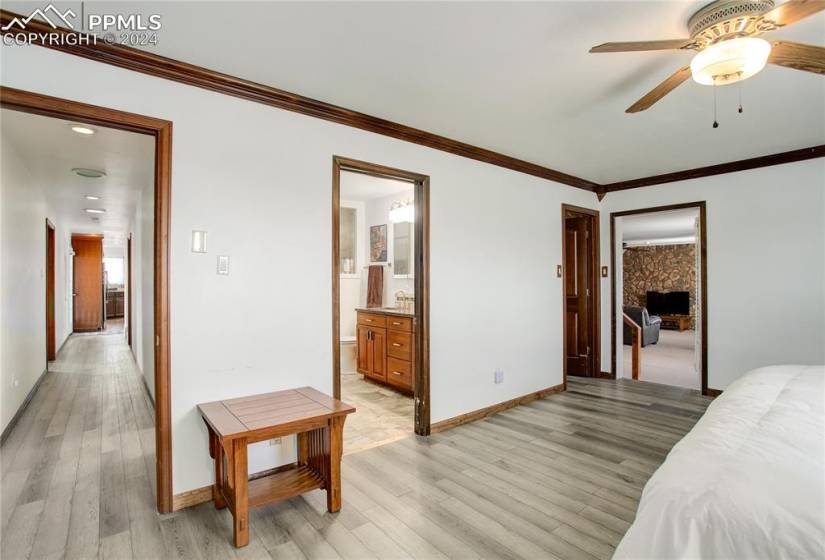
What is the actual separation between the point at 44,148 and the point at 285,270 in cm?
260

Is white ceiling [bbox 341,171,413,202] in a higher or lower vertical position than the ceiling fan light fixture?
higher

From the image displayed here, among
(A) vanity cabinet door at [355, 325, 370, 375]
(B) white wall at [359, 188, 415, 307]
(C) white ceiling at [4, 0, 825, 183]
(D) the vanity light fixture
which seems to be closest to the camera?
(C) white ceiling at [4, 0, 825, 183]

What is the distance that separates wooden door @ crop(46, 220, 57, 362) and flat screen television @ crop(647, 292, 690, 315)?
13.1 meters

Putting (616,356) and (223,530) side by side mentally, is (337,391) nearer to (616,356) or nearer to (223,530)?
(223,530)

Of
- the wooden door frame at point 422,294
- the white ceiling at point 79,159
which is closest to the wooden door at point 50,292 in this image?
the white ceiling at point 79,159

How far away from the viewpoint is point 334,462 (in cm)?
225

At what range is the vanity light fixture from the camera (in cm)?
488

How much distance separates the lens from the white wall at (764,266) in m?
3.81

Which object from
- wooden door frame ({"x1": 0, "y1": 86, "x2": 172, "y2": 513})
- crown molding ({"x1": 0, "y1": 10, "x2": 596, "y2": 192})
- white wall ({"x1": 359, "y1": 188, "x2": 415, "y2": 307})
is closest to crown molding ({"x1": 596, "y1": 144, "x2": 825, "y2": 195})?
crown molding ({"x1": 0, "y1": 10, "x2": 596, "y2": 192})

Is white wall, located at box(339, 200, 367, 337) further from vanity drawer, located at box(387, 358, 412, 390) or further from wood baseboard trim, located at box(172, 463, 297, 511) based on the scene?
wood baseboard trim, located at box(172, 463, 297, 511)

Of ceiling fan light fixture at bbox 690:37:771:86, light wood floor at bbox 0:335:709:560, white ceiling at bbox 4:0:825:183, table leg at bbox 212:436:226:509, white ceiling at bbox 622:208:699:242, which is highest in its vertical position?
white ceiling at bbox 4:0:825:183

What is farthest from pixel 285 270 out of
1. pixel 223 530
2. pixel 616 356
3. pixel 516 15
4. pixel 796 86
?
pixel 616 356

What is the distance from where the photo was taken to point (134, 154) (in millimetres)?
3451

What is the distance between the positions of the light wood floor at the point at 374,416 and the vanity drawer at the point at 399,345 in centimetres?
43
